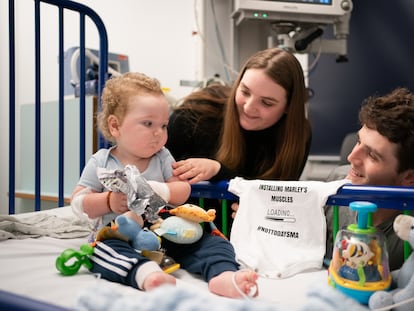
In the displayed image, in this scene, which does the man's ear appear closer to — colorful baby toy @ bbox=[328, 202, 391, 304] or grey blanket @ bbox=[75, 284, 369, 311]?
colorful baby toy @ bbox=[328, 202, 391, 304]

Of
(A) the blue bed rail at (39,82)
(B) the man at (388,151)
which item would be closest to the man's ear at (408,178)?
(B) the man at (388,151)

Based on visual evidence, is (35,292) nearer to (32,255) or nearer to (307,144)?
(32,255)

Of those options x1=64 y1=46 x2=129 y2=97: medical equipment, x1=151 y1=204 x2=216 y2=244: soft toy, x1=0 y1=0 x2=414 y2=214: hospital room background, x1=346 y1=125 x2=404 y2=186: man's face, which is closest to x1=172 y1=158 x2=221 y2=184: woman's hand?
x1=151 y1=204 x2=216 y2=244: soft toy

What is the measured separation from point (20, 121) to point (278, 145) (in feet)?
6.50

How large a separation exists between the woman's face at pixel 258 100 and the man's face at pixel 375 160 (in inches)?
15.2

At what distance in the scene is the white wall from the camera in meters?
2.79

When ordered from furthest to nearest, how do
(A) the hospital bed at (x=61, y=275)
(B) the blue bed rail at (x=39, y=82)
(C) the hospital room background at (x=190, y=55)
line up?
(C) the hospital room background at (x=190, y=55) → (B) the blue bed rail at (x=39, y=82) → (A) the hospital bed at (x=61, y=275)

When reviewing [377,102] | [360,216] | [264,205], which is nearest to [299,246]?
[264,205]

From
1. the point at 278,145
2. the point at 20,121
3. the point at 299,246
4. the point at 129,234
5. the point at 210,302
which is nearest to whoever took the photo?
the point at 210,302

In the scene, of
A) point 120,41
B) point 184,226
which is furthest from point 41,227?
point 120,41

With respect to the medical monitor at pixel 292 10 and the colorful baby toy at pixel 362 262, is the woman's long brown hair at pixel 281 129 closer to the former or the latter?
the colorful baby toy at pixel 362 262

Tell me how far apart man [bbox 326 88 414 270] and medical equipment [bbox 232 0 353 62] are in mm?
1224

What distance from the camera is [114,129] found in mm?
1062

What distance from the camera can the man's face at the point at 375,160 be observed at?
3.25 ft
